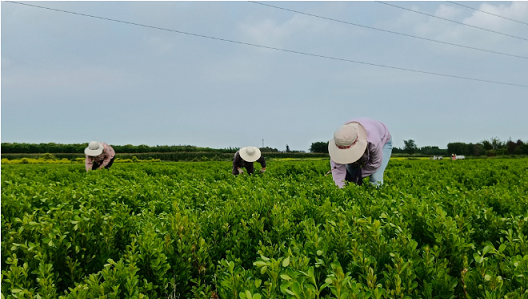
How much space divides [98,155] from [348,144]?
10.5 m

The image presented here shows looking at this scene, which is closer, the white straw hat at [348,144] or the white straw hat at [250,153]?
the white straw hat at [348,144]

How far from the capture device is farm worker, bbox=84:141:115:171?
12438 millimetres

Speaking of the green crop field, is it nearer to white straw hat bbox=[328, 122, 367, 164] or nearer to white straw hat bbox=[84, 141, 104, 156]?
white straw hat bbox=[328, 122, 367, 164]

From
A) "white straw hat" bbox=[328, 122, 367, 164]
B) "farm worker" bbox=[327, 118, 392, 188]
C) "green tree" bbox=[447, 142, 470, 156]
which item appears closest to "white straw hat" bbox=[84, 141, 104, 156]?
"farm worker" bbox=[327, 118, 392, 188]

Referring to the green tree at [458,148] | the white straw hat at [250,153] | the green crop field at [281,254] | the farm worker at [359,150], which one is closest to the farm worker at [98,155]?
the white straw hat at [250,153]

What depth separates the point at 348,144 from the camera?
5.61m

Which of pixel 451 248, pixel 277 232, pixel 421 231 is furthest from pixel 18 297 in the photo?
pixel 421 231

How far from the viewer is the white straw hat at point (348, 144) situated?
220 inches

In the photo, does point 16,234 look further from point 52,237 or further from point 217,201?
point 217,201

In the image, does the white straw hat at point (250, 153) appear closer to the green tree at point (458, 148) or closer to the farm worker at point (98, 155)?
the farm worker at point (98, 155)

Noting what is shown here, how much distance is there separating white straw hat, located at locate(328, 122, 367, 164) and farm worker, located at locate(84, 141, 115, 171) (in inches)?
375

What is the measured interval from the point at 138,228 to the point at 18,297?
1648mm

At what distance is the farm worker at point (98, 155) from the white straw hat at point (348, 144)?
9.52 m

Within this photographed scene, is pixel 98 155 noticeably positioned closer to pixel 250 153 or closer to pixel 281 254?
pixel 250 153
